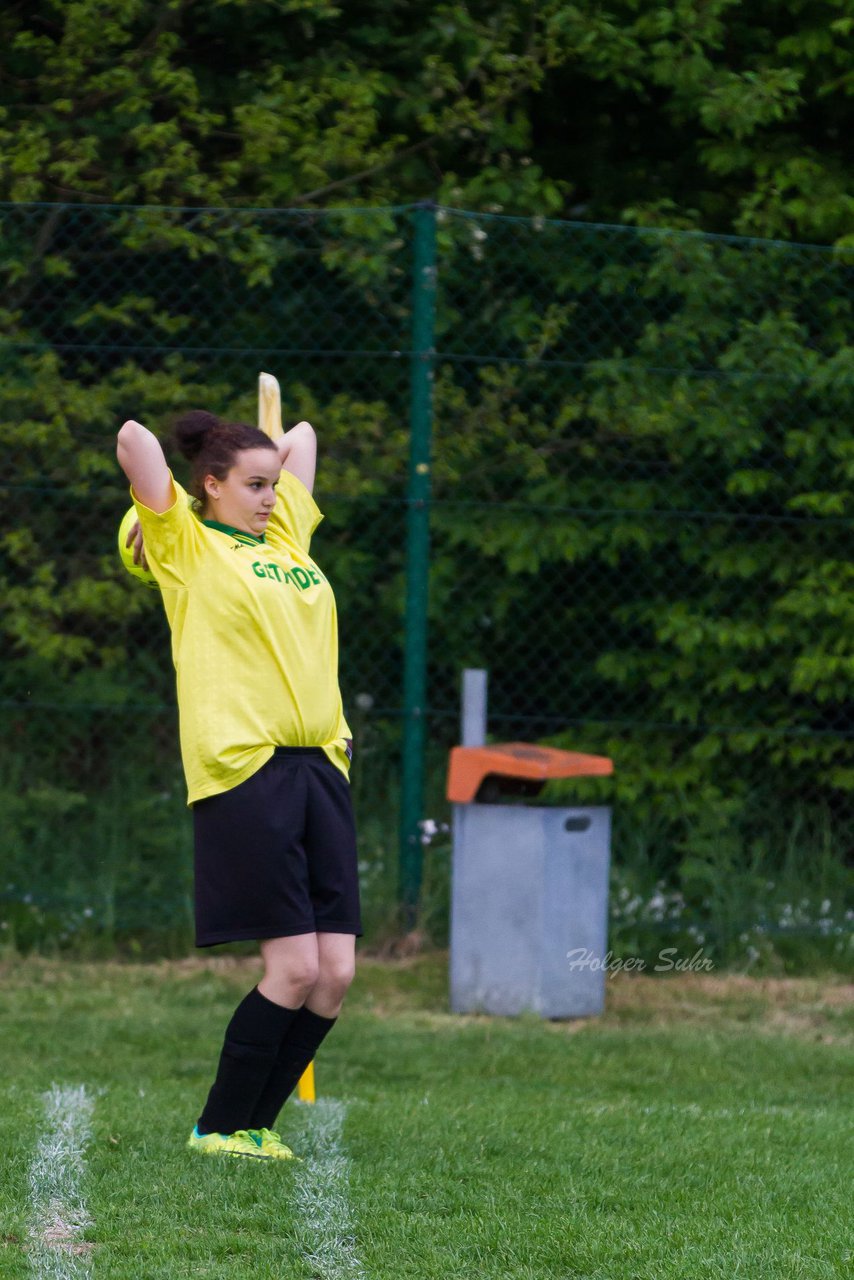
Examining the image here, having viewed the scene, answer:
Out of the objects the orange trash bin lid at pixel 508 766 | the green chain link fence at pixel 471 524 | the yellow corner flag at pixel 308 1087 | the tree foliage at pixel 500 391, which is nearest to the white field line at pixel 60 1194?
the yellow corner flag at pixel 308 1087

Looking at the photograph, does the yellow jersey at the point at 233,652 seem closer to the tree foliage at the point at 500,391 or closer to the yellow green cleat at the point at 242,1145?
the yellow green cleat at the point at 242,1145

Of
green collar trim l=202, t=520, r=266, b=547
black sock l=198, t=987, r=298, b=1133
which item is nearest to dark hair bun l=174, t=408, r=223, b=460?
green collar trim l=202, t=520, r=266, b=547

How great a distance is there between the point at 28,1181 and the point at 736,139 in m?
5.02

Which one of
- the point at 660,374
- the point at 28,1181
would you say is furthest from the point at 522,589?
the point at 28,1181

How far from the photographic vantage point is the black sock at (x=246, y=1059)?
4.01m

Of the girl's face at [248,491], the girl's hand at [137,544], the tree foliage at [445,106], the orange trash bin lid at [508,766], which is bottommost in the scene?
the orange trash bin lid at [508,766]

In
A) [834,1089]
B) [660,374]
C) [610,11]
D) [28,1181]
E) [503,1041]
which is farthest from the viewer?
[610,11]

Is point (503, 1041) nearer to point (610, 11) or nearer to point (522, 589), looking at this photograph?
point (522, 589)

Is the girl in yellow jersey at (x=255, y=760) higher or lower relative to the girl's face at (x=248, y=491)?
lower

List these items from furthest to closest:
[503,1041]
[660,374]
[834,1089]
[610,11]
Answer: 1. [610,11]
2. [660,374]
3. [503,1041]
4. [834,1089]

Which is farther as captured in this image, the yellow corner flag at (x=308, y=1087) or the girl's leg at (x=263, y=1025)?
the yellow corner flag at (x=308, y=1087)

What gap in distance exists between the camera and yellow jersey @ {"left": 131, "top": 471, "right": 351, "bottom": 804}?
399cm

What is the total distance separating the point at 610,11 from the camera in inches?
292

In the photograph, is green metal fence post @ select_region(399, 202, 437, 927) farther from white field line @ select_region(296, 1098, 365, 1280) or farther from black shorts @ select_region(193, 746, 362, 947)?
black shorts @ select_region(193, 746, 362, 947)
